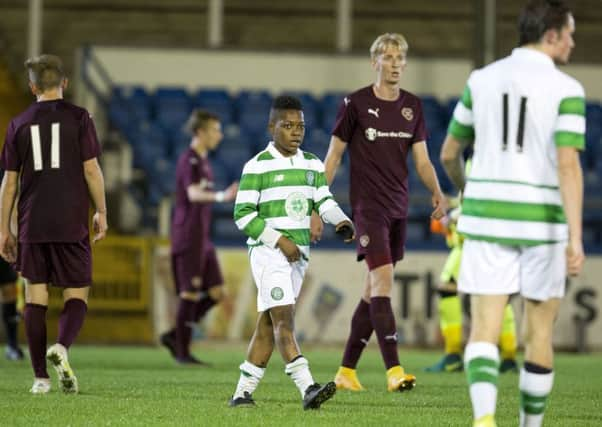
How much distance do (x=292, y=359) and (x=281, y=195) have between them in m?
0.88

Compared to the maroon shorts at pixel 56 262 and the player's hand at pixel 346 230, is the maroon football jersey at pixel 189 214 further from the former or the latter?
the player's hand at pixel 346 230

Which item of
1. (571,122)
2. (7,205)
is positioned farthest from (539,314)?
(7,205)

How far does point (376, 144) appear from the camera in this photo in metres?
8.92

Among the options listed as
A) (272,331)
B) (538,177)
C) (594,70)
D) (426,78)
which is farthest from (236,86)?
(538,177)

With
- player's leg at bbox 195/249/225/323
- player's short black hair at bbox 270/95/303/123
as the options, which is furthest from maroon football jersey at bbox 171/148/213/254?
player's short black hair at bbox 270/95/303/123

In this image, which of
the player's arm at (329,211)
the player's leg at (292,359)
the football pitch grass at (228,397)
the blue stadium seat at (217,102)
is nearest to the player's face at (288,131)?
the player's arm at (329,211)

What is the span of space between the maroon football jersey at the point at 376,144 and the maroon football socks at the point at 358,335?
719 millimetres

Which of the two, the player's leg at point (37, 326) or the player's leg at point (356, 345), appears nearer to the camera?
the player's leg at point (37, 326)

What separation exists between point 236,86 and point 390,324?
12730mm

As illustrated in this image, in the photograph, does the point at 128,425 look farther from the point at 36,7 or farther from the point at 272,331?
the point at 36,7

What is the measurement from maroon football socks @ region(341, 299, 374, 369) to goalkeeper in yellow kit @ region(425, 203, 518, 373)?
2.45 metres

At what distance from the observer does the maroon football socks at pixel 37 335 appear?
8.27 m

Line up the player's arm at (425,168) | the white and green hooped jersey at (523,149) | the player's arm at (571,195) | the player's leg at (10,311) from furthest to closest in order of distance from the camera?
1. the player's leg at (10,311)
2. the player's arm at (425,168)
3. the white and green hooped jersey at (523,149)
4. the player's arm at (571,195)

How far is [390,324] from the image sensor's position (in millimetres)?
8711
